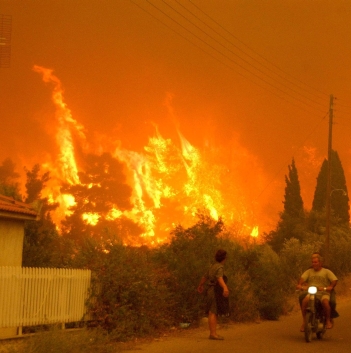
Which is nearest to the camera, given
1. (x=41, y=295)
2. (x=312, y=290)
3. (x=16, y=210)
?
(x=41, y=295)

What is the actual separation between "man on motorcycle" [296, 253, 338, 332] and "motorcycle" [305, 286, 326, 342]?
0.11m

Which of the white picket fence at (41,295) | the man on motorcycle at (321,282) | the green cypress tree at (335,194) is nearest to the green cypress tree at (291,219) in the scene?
the green cypress tree at (335,194)

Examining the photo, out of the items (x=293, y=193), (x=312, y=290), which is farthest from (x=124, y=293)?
(x=293, y=193)

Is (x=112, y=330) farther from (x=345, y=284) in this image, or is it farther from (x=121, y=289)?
(x=345, y=284)

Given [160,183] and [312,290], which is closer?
[312,290]

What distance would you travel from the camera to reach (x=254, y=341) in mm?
15445

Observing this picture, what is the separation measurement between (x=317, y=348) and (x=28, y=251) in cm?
1047

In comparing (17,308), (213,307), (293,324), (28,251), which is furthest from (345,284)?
(17,308)

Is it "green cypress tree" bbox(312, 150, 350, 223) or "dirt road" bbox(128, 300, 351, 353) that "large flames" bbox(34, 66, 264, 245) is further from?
"dirt road" bbox(128, 300, 351, 353)

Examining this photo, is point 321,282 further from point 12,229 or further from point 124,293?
point 12,229

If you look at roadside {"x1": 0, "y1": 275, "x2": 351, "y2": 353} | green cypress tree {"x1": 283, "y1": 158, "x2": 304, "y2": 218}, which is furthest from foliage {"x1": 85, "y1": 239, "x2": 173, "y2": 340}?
green cypress tree {"x1": 283, "y1": 158, "x2": 304, "y2": 218}

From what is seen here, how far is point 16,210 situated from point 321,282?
22.2 ft

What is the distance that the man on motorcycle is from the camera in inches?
614

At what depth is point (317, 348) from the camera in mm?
14273
